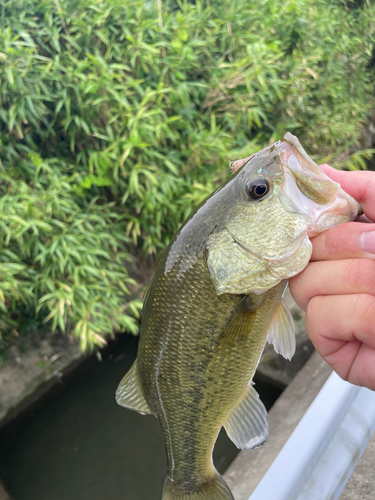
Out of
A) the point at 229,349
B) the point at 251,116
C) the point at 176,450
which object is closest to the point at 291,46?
the point at 251,116

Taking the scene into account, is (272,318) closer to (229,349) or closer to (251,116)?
(229,349)

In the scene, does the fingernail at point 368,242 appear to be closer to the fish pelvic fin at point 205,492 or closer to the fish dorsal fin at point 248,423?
the fish dorsal fin at point 248,423

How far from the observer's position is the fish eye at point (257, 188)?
83 centimetres

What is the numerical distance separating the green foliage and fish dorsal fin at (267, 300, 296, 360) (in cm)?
153

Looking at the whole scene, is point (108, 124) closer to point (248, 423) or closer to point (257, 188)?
point (257, 188)

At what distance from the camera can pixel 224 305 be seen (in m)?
0.92

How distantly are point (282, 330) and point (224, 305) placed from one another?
0.23m

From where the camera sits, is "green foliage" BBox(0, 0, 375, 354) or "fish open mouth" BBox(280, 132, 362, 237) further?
"green foliage" BBox(0, 0, 375, 354)

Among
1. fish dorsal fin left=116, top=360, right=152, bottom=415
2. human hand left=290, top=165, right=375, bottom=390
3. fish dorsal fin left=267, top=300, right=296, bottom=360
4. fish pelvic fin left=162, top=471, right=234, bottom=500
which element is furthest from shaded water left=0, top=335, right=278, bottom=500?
human hand left=290, top=165, right=375, bottom=390

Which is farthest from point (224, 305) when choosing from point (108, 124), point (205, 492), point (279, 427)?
point (108, 124)

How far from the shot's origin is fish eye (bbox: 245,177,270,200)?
83 cm

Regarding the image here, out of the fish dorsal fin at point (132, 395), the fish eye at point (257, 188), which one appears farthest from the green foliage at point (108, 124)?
the fish eye at point (257, 188)

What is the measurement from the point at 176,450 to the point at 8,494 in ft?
7.10

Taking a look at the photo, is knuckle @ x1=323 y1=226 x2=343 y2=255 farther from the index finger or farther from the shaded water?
the shaded water
